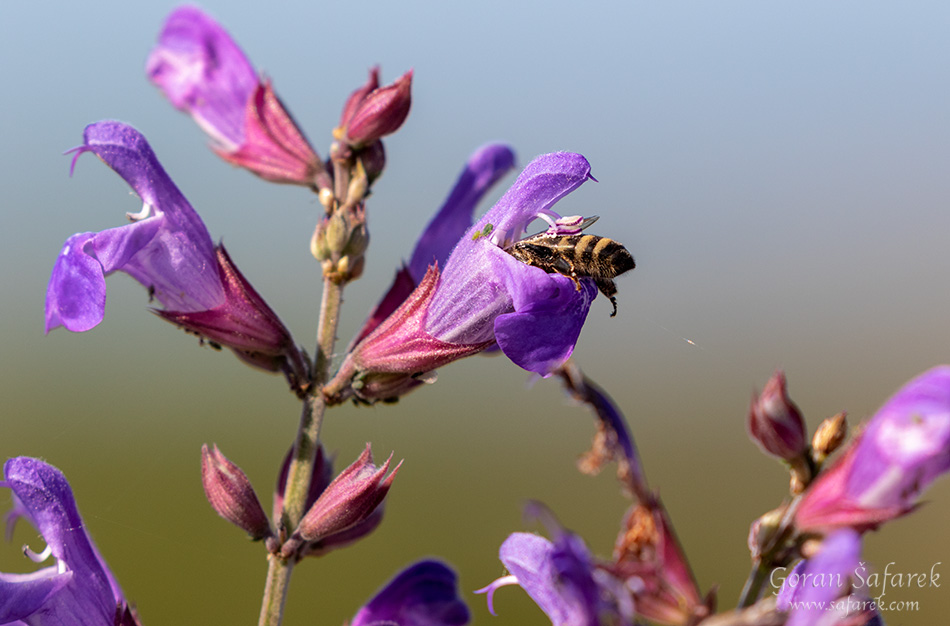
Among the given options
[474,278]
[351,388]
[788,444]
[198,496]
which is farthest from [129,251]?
[198,496]

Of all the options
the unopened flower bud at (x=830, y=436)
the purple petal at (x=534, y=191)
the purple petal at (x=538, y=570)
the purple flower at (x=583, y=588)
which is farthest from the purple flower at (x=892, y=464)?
the purple petal at (x=534, y=191)

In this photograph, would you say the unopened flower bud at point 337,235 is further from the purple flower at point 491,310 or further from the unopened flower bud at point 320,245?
the purple flower at point 491,310

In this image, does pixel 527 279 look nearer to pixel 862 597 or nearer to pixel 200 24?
pixel 862 597

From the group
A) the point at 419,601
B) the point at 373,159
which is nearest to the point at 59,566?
the point at 419,601

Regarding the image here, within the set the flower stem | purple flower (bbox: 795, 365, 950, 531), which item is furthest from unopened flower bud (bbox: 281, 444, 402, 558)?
purple flower (bbox: 795, 365, 950, 531)

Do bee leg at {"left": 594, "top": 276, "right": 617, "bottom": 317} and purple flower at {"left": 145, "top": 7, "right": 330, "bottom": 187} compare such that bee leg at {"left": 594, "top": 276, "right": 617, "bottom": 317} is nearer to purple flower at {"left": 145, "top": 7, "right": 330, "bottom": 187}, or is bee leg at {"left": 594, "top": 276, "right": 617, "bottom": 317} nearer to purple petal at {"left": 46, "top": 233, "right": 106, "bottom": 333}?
purple flower at {"left": 145, "top": 7, "right": 330, "bottom": 187}
